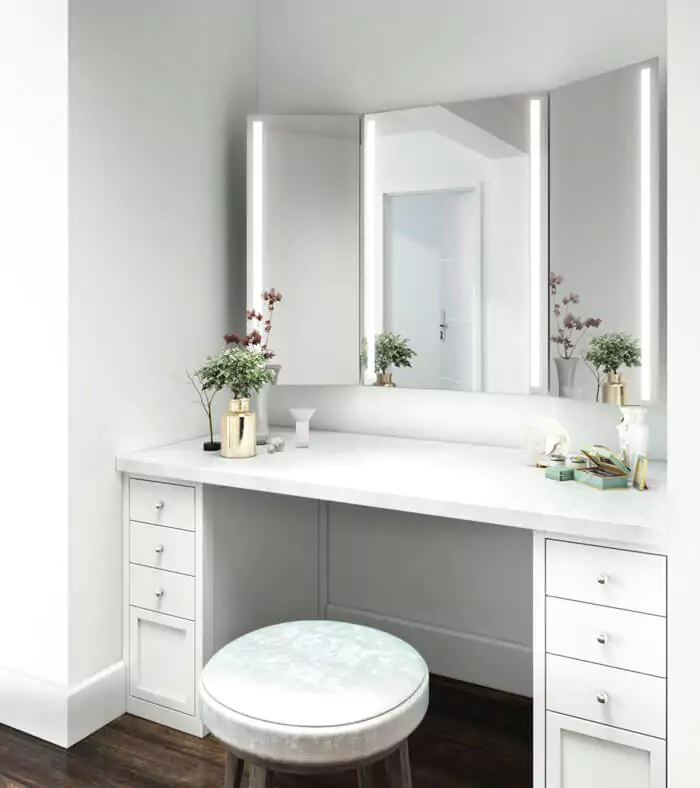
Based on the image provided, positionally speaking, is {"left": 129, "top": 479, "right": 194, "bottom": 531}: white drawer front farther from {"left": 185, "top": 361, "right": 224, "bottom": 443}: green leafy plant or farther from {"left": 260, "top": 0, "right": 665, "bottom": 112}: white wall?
{"left": 260, "top": 0, "right": 665, "bottom": 112}: white wall

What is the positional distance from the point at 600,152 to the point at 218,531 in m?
1.50

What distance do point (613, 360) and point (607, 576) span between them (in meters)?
0.74

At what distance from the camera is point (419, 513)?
201cm

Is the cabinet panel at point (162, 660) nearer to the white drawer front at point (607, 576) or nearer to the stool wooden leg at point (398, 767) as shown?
the stool wooden leg at point (398, 767)

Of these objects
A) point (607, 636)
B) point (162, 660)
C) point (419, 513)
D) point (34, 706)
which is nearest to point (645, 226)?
point (419, 513)

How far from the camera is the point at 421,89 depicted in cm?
242

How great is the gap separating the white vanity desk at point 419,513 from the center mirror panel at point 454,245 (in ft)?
0.92

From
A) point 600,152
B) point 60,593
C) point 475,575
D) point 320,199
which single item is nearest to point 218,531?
point 60,593

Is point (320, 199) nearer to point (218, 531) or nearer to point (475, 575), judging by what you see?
point (218, 531)

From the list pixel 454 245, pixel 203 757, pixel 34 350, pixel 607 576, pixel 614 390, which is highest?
pixel 454 245

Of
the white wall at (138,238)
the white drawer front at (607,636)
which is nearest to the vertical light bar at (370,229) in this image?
the white wall at (138,238)

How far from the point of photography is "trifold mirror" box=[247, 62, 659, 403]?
2033 millimetres

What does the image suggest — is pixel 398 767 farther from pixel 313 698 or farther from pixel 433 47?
pixel 433 47

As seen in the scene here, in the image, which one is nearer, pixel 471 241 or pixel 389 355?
pixel 471 241
